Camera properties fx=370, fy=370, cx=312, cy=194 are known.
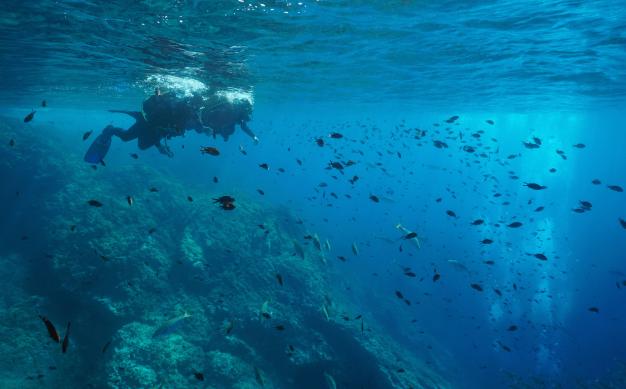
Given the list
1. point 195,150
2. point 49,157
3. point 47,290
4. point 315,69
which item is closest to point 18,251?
point 47,290

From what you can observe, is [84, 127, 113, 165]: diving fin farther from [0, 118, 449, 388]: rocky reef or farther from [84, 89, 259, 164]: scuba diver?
[0, 118, 449, 388]: rocky reef

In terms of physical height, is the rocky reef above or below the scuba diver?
below

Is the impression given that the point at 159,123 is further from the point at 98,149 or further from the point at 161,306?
the point at 161,306

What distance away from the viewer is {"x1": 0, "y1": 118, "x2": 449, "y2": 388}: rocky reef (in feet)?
38.2

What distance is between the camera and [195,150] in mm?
48281

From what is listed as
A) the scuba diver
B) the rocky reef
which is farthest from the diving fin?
the rocky reef

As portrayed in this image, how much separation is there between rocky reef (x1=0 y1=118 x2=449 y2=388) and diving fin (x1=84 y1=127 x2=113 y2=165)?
2072 mm

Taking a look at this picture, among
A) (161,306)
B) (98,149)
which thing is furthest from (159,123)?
(161,306)

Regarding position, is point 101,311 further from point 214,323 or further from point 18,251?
point 18,251

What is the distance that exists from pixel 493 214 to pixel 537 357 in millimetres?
72387

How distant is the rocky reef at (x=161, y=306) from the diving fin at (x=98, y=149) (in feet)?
6.80

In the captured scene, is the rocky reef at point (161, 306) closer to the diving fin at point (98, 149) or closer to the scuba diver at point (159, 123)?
the diving fin at point (98, 149)

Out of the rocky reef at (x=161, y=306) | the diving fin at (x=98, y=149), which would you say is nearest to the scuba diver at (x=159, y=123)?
the diving fin at (x=98, y=149)

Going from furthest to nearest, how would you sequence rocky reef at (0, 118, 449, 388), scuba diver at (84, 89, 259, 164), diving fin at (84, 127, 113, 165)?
1. scuba diver at (84, 89, 259, 164)
2. diving fin at (84, 127, 113, 165)
3. rocky reef at (0, 118, 449, 388)
